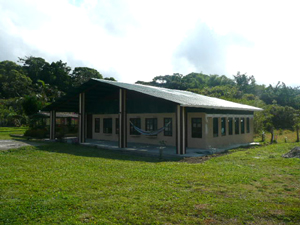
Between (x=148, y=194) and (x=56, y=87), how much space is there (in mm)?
43730

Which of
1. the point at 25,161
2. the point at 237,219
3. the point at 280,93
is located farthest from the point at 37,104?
the point at 280,93

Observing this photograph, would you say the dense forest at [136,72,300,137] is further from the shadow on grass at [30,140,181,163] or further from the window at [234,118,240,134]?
the shadow on grass at [30,140,181,163]

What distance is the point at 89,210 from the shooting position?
4766mm

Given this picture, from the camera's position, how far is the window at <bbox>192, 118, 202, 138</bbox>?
48.1 feet

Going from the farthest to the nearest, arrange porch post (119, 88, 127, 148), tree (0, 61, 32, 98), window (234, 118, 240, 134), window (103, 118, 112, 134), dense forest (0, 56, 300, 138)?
tree (0, 61, 32, 98)
dense forest (0, 56, 300, 138)
window (103, 118, 112, 134)
window (234, 118, 240, 134)
porch post (119, 88, 127, 148)

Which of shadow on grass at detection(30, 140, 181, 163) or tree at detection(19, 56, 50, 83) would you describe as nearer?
shadow on grass at detection(30, 140, 181, 163)

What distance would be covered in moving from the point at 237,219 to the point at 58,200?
11.3 ft

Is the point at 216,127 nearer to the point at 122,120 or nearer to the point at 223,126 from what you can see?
the point at 223,126

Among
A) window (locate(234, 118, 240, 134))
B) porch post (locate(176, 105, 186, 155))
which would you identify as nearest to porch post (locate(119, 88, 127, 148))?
porch post (locate(176, 105, 186, 155))

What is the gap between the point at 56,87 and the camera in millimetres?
45719

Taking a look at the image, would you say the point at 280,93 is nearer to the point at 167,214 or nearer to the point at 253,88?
the point at 253,88

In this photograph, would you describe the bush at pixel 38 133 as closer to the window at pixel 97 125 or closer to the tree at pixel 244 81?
the window at pixel 97 125

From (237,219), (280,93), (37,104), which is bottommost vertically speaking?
(237,219)

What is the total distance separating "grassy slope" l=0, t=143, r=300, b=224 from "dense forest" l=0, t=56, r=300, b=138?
21.4 meters
